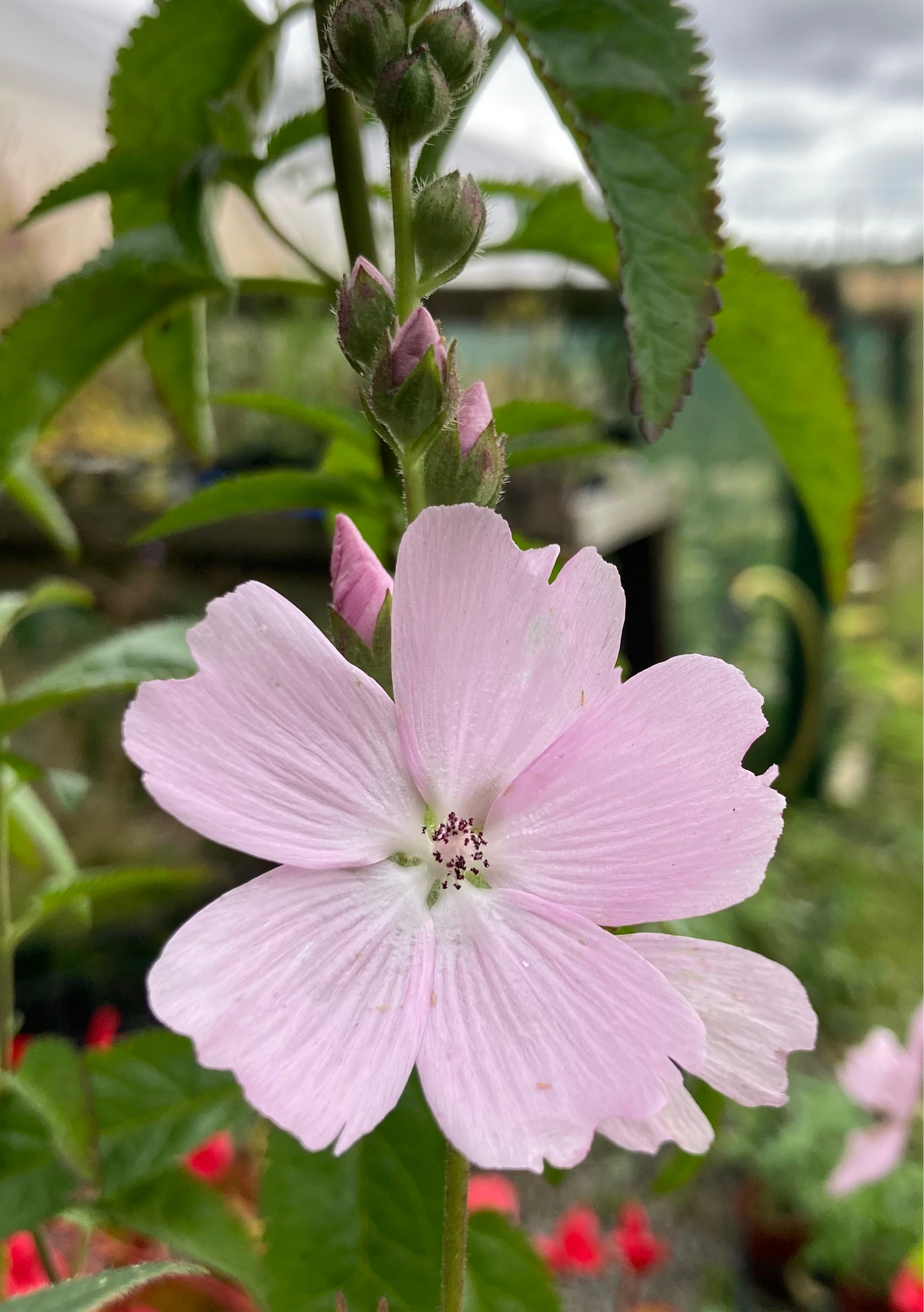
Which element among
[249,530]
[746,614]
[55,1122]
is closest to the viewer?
[55,1122]

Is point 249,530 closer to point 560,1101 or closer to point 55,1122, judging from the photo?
point 55,1122

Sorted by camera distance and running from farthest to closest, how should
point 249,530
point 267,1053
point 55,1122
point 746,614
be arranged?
point 746,614
point 249,530
point 55,1122
point 267,1053

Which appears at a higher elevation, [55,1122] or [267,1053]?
[267,1053]

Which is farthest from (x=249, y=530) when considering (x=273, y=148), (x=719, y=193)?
(x=719, y=193)

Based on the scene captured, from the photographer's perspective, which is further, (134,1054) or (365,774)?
(134,1054)

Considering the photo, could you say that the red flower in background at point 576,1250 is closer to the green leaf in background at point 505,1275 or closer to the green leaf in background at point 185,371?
the green leaf in background at point 505,1275

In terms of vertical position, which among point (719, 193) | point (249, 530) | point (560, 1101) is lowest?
point (249, 530)

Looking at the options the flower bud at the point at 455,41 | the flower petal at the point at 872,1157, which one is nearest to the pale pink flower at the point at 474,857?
the flower bud at the point at 455,41

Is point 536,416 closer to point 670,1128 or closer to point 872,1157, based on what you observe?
point 670,1128
